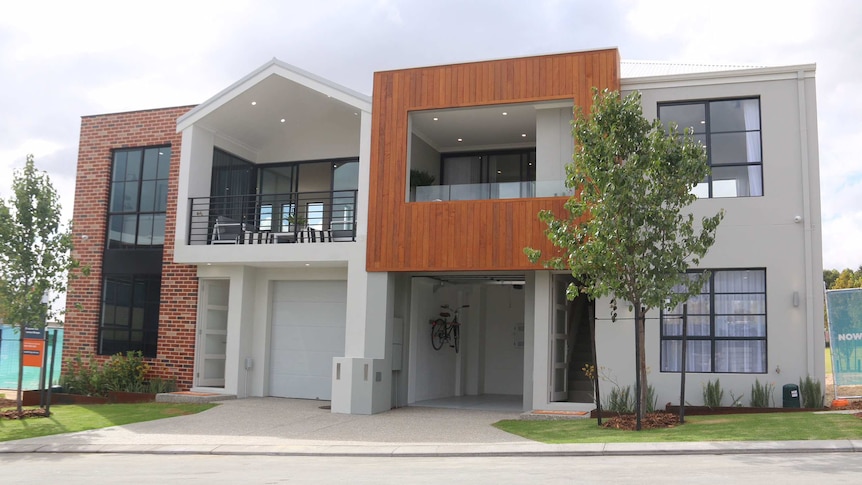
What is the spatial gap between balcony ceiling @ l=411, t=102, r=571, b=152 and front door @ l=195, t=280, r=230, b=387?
5824 millimetres

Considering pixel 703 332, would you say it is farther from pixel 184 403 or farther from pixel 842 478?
pixel 184 403

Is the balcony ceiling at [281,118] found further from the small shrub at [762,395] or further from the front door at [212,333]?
the small shrub at [762,395]

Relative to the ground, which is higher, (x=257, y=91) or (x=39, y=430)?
(x=257, y=91)

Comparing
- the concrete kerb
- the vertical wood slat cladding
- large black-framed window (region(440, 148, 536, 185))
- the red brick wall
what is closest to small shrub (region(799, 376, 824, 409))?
the concrete kerb

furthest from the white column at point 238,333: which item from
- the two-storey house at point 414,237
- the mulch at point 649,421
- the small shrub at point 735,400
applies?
the small shrub at point 735,400

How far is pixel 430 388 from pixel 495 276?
3.17m

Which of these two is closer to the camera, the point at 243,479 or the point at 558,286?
the point at 243,479

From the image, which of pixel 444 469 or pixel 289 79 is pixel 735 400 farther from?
pixel 289 79

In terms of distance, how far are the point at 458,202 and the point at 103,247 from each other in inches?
350

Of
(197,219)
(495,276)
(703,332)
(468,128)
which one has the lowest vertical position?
(703,332)

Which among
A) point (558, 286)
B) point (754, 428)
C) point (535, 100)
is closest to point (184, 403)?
point (558, 286)

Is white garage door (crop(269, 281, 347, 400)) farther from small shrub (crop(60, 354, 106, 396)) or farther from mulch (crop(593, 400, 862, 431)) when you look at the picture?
mulch (crop(593, 400, 862, 431))

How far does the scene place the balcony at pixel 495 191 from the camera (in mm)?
14773

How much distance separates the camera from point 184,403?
16547mm
